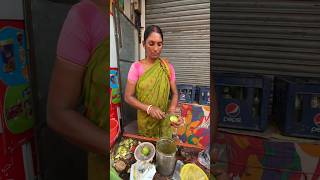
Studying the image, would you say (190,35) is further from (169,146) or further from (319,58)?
(319,58)

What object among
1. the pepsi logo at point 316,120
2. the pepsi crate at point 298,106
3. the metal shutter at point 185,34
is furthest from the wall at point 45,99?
the pepsi logo at point 316,120

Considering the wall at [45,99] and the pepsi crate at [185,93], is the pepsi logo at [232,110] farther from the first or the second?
the wall at [45,99]

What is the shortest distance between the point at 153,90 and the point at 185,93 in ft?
0.23

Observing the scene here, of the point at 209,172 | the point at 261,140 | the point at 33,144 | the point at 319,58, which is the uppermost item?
the point at 319,58

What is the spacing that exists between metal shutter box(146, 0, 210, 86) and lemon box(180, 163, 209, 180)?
0.18 metres

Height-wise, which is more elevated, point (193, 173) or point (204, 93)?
point (204, 93)

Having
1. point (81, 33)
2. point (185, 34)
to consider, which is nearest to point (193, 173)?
point (185, 34)

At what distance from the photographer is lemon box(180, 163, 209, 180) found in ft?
1.76

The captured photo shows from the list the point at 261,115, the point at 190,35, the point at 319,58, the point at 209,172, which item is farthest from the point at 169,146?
the point at 319,58

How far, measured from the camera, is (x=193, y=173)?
0.54 meters

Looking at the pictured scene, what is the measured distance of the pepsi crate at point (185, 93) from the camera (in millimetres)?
529

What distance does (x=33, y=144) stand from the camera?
1.09ft

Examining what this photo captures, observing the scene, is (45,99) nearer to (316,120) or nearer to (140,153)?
(140,153)

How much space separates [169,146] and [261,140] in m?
0.75
